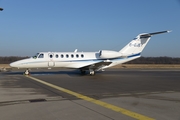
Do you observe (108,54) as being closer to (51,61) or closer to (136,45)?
(136,45)

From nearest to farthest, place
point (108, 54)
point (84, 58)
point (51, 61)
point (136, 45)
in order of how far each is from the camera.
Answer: point (51, 61) → point (108, 54) → point (84, 58) → point (136, 45)

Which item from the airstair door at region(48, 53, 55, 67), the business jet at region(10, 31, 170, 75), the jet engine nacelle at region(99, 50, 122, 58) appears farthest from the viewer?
the jet engine nacelle at region(99, 50, 122, 58)

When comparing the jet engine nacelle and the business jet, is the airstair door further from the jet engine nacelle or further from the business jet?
the jet engine nacelle

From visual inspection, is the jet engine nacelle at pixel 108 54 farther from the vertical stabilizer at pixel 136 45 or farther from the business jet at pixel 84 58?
the vertical stabilizer at pixel 136 45

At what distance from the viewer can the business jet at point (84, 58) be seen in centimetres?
2220

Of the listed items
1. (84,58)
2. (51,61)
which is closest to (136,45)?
(84,58)

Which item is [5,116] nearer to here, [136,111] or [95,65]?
[136,111]

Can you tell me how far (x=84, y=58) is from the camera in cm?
2353

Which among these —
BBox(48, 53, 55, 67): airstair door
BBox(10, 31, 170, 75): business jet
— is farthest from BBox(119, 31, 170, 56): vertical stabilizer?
BBox(48, 53, 55, 67): airstair door

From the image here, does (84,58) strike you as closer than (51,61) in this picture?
No

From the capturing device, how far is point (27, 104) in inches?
301

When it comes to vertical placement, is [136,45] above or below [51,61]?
above

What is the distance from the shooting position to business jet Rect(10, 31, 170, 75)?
72.8ft

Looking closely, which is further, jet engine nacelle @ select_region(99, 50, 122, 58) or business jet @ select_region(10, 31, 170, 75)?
jet engine nacelle @ select_region(99, 50, 122, 58)
